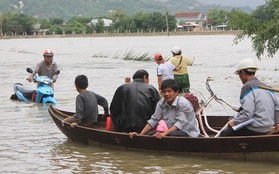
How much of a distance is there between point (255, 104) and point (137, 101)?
7.37 feet

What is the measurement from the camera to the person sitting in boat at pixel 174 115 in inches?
401

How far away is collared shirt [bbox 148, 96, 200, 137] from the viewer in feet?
33.7

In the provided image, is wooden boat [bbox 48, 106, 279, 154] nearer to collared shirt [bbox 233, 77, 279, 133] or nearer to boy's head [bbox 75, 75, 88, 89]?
collared shirt [bbox 233, 77, 279, 133]

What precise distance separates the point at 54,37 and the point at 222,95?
147 meters

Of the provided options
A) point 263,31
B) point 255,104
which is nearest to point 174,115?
point 255,104

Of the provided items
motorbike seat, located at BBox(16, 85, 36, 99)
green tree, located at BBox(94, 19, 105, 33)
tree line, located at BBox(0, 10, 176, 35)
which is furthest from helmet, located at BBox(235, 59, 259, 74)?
green tree, located at BBox(94, 19, 105, 33)

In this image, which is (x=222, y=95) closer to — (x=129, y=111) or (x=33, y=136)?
(x=33, y=136)

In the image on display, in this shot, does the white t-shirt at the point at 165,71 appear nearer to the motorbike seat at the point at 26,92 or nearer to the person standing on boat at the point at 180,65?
the person standing on boat at the point at 180,65

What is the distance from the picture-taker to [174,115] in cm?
1039

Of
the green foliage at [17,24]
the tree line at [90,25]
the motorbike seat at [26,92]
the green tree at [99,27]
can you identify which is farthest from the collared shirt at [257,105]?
the green foliage at [17,24]

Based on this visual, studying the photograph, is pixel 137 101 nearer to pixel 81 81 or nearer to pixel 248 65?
pixel 81 81

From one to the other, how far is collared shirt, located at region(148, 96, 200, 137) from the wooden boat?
23 cm

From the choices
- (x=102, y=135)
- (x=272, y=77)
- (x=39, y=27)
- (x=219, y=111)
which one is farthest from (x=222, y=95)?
(x=39, y=27)

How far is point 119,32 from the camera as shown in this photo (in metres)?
164
